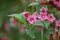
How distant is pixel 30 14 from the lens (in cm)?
179

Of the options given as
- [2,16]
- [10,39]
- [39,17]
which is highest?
[39,17]

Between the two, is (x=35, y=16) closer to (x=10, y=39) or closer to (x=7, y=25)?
(x=10, y=39)

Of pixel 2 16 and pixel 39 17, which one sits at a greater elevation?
pixel 39 17

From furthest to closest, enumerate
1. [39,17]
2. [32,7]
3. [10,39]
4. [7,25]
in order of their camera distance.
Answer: [7,25], [10,39], [32,7], [39,17]

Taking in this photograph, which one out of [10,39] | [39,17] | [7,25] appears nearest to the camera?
[39,17]

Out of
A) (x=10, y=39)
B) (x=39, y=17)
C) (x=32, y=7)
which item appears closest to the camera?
(x=39, y=17)

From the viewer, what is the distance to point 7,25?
3525 mm

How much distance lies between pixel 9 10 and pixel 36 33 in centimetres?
162

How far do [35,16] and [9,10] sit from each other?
1670 mm

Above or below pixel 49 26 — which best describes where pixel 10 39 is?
below

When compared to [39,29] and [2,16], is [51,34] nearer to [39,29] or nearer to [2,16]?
[39,29]

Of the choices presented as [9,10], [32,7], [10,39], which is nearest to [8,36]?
[10,39]

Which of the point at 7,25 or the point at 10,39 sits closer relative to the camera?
the point at 10,39

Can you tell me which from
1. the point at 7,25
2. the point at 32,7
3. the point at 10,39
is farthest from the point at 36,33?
the point at 7,25
